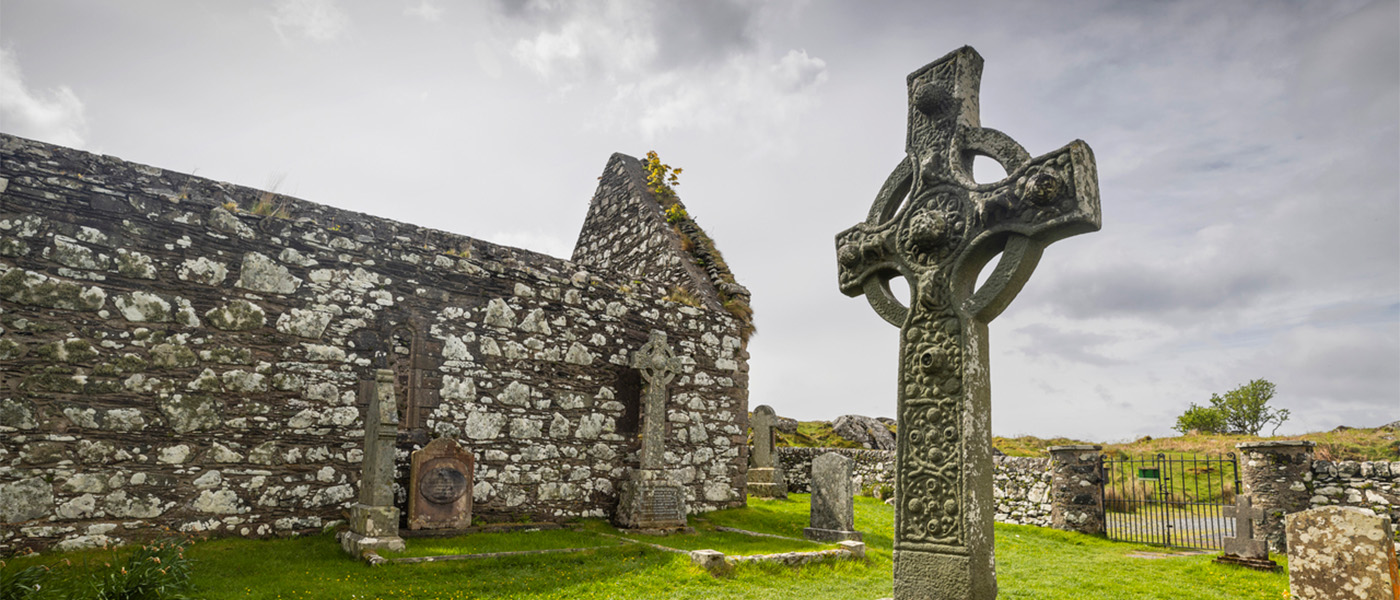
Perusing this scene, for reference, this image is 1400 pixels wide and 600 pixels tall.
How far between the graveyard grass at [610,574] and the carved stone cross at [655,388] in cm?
120

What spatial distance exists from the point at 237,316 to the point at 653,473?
544 centimetres

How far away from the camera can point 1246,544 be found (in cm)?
1015

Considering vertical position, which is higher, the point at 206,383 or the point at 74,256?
the point at 74,256

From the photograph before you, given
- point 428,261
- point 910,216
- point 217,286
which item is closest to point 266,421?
point 217,286

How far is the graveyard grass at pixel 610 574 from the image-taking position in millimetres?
6590

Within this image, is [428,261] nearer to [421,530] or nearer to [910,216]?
[421,530]

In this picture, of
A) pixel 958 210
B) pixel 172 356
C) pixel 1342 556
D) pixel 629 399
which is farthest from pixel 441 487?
pixel 1342 556

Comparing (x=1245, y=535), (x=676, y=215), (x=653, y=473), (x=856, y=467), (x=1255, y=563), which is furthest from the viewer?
(x=856, y=467)

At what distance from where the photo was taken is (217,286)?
8.00 metres

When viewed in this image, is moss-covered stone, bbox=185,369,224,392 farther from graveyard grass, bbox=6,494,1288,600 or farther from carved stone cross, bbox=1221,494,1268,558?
carved stone cross, bbox=1221,494,1268,558

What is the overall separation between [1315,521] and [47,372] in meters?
11.2

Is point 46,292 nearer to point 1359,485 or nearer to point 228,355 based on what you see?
point 228,355

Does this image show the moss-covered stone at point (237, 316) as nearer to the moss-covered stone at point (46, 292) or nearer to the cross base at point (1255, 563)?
the moss-covered stone at point (46, 292)

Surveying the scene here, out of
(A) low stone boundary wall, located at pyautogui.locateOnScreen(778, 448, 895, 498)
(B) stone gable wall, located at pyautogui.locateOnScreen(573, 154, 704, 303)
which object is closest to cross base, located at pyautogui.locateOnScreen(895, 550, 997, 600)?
(B) stone gable wall, located at pyautogui.locateOnScreen(573, 154, 704, 303)
